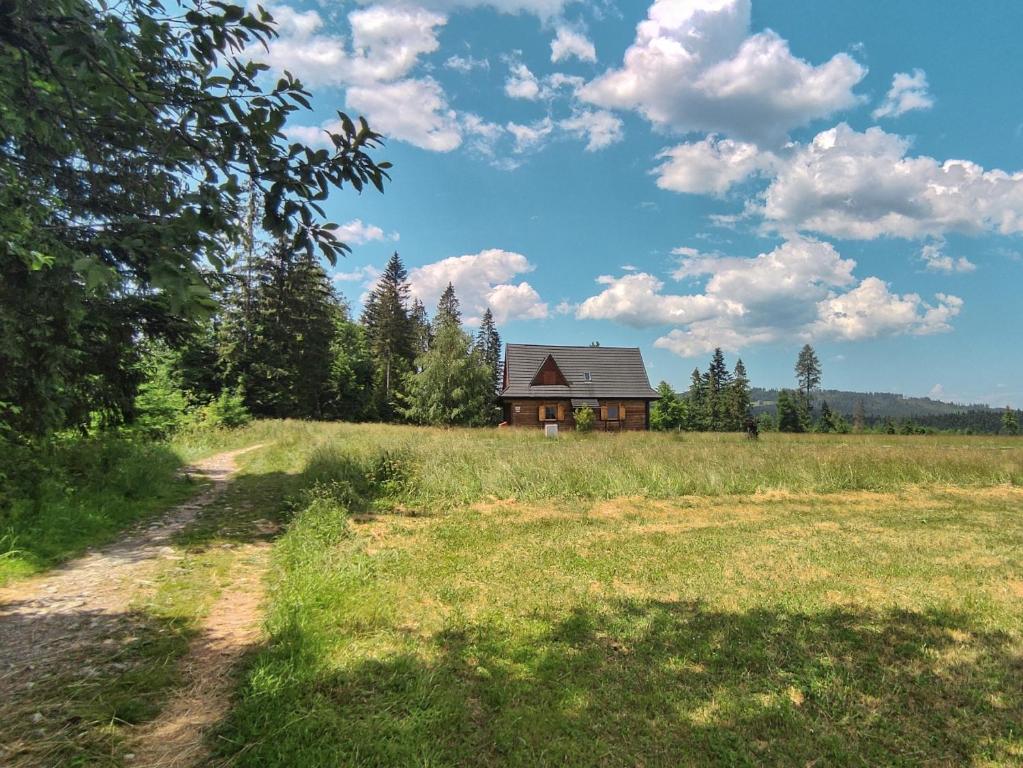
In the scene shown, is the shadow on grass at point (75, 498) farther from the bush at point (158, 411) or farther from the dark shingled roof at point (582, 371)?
the dark shingled roof at point (582, 371)

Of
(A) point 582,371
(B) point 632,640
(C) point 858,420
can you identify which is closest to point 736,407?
(C) point 858,420

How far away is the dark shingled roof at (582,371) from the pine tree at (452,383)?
3.38 metres

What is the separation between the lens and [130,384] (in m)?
8.55

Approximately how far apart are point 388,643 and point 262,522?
498cm

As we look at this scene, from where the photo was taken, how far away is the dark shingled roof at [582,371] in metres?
36.6

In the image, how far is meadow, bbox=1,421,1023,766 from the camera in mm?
2980

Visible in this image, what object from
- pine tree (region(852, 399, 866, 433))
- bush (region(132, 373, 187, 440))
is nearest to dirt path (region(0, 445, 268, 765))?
bush (region(132, 373, 187, 440))

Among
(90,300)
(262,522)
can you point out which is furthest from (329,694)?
(90,300)

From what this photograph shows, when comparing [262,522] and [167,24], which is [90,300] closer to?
[262,522]

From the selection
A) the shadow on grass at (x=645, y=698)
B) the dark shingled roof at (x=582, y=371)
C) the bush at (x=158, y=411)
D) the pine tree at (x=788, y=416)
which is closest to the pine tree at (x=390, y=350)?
the dark shingled roof at (x=582, y=371)

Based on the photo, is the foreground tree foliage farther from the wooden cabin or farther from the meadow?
the wooden cabin

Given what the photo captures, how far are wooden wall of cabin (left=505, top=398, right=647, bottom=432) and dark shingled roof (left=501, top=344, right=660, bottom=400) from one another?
0.52m

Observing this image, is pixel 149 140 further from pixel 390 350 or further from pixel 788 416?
pixel 788 416

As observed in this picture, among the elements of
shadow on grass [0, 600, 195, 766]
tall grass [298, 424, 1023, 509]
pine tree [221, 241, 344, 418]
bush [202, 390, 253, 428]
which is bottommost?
shadow on grass [0, 600, 195, 766]
